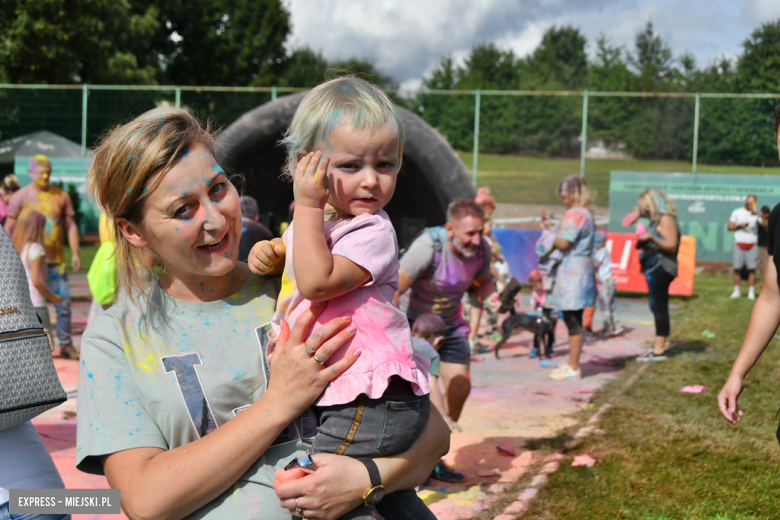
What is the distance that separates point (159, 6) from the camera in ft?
114

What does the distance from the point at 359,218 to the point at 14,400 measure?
953 millimetres

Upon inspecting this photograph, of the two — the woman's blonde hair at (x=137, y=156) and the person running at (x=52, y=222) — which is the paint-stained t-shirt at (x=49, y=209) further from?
the woman's blonde hair at (x=137, y=156)

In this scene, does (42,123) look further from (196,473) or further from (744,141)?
(196,473)

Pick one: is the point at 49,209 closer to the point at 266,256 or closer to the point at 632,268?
the point at 266,256

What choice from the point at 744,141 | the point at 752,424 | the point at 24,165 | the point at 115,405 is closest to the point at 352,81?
the point at 115,405

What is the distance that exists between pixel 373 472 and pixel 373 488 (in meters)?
0.04

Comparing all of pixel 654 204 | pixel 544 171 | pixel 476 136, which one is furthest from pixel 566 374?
pixel 544 171

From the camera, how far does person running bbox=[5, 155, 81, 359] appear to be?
816 centimetres

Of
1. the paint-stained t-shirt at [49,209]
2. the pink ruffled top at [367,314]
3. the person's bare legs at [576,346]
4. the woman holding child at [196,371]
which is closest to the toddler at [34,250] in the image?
the paint-stained t-shirt at [49,209]

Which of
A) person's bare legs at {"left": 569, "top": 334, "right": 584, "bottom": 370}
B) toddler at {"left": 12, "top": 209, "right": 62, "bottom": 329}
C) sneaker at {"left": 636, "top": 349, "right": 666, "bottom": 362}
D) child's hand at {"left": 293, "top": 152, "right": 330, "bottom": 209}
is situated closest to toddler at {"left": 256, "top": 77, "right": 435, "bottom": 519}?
child's hand at {"left": 293, "top": 152, "right": 330, "bottom": 209}

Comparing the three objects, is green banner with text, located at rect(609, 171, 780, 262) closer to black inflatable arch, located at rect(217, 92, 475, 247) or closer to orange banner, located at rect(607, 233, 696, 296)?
orange banner, located at rect(607, 233, 696, 296)

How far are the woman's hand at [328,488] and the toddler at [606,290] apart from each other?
9.05 metres

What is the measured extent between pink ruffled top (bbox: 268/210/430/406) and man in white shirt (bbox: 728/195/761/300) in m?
12.5

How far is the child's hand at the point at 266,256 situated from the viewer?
1881 millimetres
